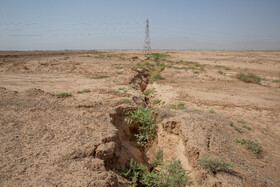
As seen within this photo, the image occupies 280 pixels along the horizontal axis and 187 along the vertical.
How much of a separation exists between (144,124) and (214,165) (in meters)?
2.30

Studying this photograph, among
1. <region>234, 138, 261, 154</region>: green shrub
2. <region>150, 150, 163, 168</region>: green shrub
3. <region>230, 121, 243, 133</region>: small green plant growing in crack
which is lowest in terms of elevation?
<region>150, 150, 163, 168</region>: green shrub

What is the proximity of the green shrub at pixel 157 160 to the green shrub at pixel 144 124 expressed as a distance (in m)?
0.51

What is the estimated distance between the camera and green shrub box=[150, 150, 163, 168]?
14.9ft

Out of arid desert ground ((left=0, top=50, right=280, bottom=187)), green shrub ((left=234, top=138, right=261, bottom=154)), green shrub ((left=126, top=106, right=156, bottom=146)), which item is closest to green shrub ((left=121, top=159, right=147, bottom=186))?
arid desert ground ((left=0, top=50, right=280, bottom=187))

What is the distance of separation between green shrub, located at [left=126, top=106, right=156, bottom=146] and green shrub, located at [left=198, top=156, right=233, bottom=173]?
180 centimetres

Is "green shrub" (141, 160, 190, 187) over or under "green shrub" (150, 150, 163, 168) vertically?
over

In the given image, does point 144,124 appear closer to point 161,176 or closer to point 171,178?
point 161,176

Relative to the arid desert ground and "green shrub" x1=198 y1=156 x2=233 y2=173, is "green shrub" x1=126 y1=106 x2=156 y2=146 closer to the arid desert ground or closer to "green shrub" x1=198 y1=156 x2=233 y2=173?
the arid desert ground

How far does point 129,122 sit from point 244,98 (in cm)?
643

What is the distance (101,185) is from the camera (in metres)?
2.54

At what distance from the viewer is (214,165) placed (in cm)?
349

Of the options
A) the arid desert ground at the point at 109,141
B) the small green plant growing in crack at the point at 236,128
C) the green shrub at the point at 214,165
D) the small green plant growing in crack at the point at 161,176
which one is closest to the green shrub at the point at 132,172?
the small green plant growing in crack at the point at 161,176

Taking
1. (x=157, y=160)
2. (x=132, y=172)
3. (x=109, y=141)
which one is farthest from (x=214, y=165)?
(x=109, y=141)

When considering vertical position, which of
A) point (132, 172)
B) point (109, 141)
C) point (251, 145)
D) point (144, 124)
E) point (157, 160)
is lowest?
point (157, 160)
